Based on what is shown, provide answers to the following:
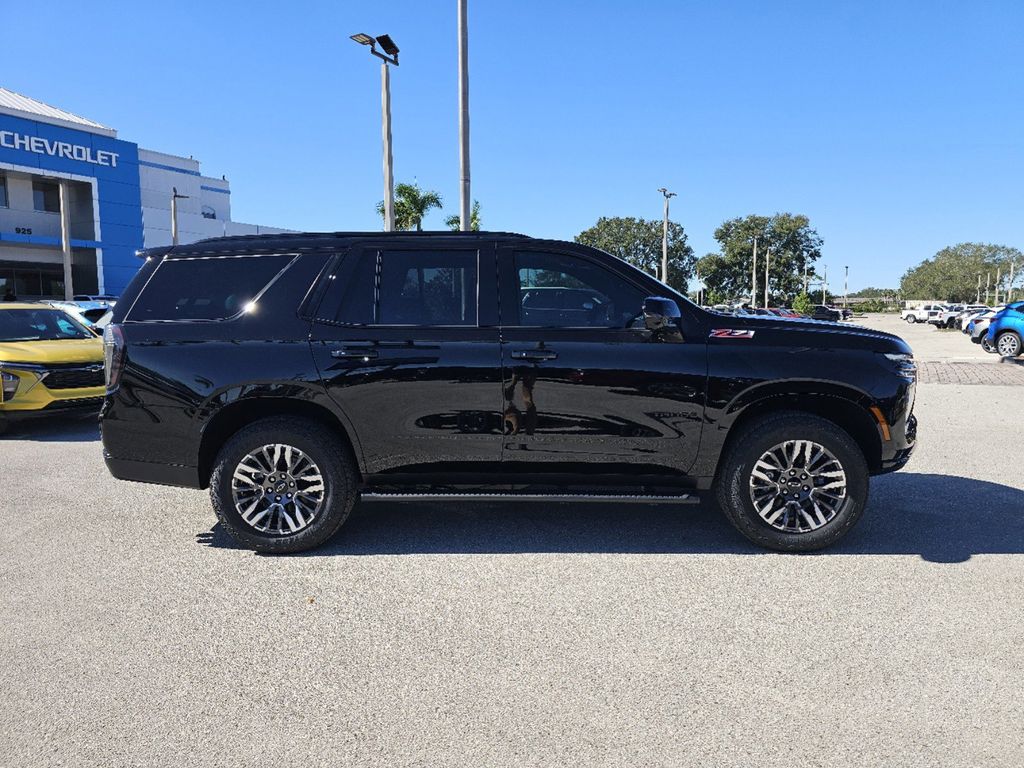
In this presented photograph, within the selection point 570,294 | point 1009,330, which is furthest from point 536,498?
point 1009,330

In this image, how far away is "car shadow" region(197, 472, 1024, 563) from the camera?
4.38 metres

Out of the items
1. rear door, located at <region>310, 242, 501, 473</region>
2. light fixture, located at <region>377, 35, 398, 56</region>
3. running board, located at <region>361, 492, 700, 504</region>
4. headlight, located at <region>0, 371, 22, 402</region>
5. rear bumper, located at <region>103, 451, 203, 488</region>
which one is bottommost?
running board, located at <region>361, 492, 700, 504</region>

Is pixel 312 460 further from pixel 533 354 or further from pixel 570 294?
pixel 570 294

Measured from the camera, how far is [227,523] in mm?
4277

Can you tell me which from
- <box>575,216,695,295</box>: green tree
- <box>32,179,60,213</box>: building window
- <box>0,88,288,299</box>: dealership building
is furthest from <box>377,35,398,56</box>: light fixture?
<box>575,216,695,295</box>: green tree

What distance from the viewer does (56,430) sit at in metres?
8.77

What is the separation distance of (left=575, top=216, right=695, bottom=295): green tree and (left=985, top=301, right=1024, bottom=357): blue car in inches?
3013

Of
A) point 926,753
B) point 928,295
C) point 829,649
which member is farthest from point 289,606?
point 928,295

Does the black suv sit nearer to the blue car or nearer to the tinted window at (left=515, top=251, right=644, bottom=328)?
the tinted window at (left=515, top=251, right=644, bottom=328)

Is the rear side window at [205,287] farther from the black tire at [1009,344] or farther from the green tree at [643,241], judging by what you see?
the green tree at [643,241]

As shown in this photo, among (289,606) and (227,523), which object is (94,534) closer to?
(227,523)

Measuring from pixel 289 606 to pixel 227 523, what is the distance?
953 millimetres

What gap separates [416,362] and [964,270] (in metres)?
145

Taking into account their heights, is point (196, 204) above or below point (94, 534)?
above
